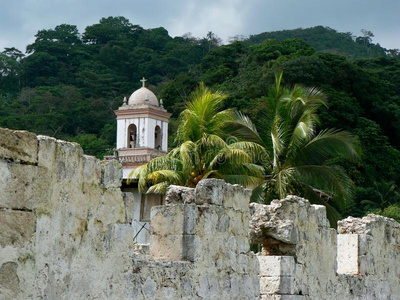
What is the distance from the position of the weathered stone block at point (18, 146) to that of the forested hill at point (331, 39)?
3725 inches

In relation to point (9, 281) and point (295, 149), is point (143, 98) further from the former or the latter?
point (9, 281)

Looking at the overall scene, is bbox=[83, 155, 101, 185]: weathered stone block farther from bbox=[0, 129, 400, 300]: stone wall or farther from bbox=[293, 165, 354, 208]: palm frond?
bbox=[293, 165, 354, 208]: palm frond

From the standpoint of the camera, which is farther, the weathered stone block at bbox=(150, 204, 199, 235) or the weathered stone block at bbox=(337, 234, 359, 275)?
the weathered stone block at bbox=(337, 234, 359, 275)

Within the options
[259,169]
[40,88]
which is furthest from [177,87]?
[259,169]

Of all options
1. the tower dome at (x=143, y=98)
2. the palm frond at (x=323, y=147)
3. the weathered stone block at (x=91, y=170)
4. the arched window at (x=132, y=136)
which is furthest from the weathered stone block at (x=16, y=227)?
the tower dome at (x=143, y=98)

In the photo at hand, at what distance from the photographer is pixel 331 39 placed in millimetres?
116250

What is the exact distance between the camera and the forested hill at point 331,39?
346 feet

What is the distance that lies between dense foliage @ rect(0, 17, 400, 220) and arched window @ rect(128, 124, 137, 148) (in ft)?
6.23

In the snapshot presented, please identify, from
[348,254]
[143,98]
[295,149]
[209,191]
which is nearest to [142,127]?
[143,98]

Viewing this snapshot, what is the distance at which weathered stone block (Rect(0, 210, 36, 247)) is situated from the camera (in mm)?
6500

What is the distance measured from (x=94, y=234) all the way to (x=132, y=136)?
1485 inches

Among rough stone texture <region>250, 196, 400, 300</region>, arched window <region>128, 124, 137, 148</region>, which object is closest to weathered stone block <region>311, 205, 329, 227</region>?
rough stone texture <region>250, 196, 400, 300</region>

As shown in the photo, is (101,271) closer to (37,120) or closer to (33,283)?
(33,283)

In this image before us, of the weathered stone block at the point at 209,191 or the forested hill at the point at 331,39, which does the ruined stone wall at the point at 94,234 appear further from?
the forested hill at the point at 331,39
